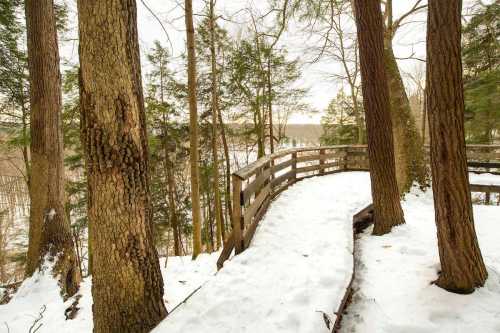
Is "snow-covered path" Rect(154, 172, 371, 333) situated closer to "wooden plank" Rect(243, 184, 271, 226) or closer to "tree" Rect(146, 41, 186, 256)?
"wooden plank" Rect(243, 184, 271, 226)

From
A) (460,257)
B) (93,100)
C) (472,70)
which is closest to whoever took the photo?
(93,100)

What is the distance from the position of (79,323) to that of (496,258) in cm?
593

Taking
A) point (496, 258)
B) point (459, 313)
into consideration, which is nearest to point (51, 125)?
point (459, 313)

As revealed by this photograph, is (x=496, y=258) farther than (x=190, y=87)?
No

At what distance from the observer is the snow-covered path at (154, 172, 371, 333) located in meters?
2.22

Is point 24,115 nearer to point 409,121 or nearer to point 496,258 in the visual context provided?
point 409,121

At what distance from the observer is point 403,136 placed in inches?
258

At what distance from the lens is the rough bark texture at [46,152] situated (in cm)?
418

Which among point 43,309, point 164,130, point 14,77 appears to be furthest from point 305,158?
point 14,77

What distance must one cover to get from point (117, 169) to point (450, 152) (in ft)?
10.1

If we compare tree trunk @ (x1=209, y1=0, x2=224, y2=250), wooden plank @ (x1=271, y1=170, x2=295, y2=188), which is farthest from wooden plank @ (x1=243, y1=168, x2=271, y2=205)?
tree trunk @ (x1=209, y1=0, x2=224, y2=250)

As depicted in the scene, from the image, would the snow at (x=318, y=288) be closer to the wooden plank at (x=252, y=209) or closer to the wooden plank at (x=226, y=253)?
the wooden plank at (x=226, y=253)

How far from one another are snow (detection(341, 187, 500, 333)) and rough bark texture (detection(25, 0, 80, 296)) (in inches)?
183

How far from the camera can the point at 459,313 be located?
235cm
